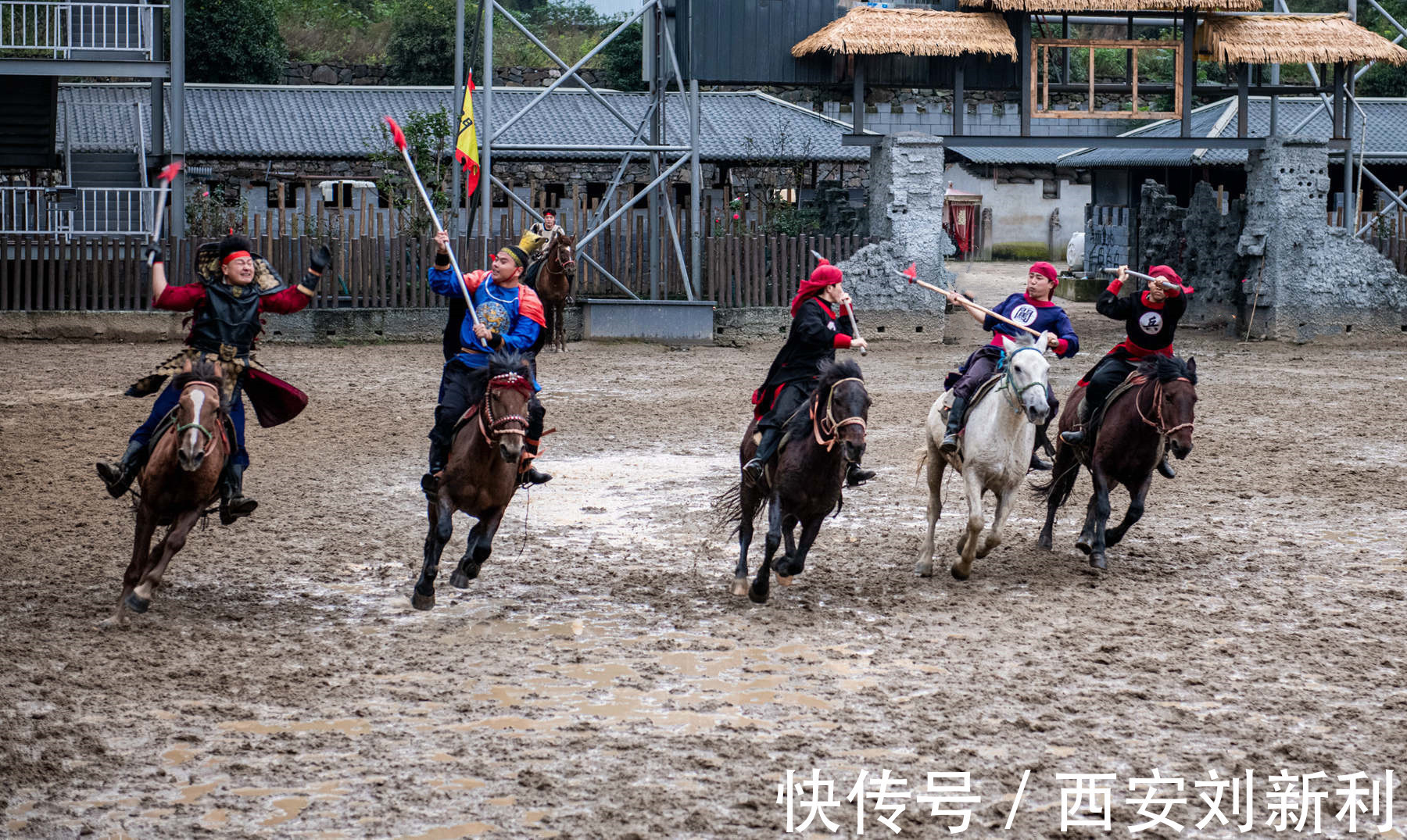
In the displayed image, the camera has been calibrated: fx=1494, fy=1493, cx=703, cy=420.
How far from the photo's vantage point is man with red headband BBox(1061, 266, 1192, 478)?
31.5ft

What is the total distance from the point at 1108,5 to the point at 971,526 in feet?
50.9

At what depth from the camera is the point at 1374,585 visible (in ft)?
28.3

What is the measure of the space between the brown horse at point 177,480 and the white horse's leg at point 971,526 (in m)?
4.16

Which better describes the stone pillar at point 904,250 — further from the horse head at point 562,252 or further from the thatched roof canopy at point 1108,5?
the horse head at point 562,252

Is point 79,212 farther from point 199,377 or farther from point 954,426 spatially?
point 954,426

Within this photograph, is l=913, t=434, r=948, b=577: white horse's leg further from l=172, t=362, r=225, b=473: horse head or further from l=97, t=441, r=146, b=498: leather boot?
l=97, t=441, r=146, b=498: leather boot

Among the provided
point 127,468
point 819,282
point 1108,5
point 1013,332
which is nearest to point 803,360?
point 819,282

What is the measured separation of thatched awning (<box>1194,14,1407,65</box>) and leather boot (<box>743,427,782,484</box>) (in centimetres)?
1615

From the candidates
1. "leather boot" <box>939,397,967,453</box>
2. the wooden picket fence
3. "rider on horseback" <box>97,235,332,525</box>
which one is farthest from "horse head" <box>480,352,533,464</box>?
the wooden picket fence

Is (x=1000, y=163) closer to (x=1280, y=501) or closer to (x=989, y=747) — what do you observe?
(x=1280, y=501)

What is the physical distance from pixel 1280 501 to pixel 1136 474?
2411mm

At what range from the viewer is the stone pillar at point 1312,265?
879 inches

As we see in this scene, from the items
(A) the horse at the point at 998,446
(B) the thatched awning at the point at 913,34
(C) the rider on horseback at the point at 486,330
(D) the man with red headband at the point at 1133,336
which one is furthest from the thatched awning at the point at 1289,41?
(C) the rider on horseback at the point at 486,330

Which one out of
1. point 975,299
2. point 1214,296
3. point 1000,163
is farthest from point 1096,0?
point 1000,163
